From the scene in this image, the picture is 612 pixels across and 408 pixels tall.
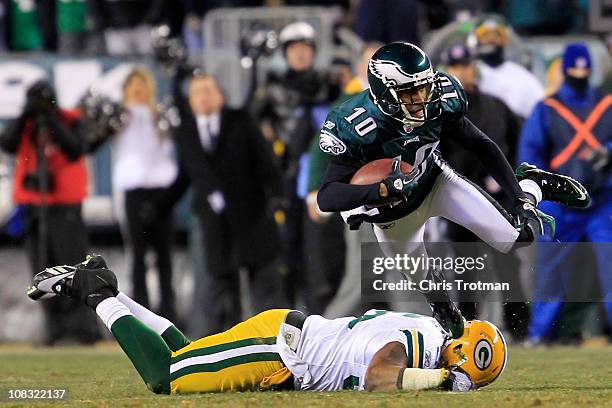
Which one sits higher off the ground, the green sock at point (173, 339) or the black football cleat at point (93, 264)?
the black football cleat at point (93, 264)

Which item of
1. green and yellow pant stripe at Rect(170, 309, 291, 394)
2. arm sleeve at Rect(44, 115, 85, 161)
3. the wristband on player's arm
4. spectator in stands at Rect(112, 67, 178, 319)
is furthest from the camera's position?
spectator in stands at Rect(112, 67, 178, 319)

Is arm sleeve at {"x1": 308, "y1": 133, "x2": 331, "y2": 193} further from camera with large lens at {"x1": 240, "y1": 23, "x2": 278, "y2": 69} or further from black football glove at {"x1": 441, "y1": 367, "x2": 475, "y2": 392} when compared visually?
black football glove at {"x1": 441, "y1": 367, "x2": 475, "y2": 392}

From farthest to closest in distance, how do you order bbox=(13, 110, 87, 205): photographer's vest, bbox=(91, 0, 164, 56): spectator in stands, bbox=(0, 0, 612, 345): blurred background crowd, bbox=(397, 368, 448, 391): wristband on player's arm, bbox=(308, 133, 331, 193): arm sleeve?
bbox=(91, 0, 164, 56): spectator in stands
bbox=(13, 110, 87, 205): photographer's vest
bbox=(0, 0, 612, 345): blurred background crowd
bbox=(308, 133, 331, 193): arm sleeve
bbox=(397, 368, 448, 391): wristband on player's arm

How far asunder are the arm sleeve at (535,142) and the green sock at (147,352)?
4259 mm

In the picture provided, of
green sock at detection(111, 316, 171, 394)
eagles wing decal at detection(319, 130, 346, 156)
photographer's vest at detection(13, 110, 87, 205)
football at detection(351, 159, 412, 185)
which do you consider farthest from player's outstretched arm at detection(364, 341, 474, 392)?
photographer's vest at detection(13, 110, 87, 205)

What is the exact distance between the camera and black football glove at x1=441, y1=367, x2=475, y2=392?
282 inches

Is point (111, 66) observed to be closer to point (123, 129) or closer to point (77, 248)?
point (123, 129)

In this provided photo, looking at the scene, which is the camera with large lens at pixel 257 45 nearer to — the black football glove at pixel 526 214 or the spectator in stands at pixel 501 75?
the spectator in stands at pixel 501 75

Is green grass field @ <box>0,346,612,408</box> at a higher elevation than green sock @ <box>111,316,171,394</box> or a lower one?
lower

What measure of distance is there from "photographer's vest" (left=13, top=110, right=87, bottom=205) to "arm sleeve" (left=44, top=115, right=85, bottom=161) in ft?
0.16

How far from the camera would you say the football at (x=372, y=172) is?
8023 millimetres

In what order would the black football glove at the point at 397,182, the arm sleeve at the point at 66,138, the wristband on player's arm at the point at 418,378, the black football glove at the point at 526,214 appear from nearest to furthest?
the wristband on player's arm at the point at 418,378 → the black football glove at the point at 397,182 → the black football glove at the point at 526,214 → the arm sleeve at the point at 66,138

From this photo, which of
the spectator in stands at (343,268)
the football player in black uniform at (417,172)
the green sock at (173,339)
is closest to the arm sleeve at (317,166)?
the spectator in stands at (343,268)

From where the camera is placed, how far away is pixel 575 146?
36.2ft
